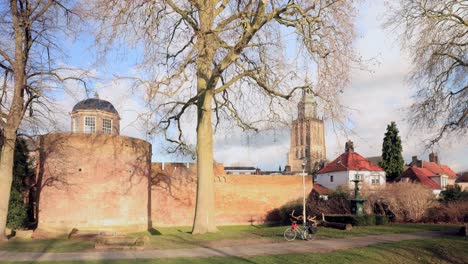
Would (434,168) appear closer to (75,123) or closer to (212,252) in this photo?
(75,123)

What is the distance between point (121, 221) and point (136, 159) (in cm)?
375

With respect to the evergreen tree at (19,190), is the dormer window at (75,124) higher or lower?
higher

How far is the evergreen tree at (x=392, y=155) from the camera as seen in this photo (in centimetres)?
4750

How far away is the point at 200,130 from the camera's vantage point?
19.2 metres

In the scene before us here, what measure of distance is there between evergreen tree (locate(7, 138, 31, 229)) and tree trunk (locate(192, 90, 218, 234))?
30.4 feet

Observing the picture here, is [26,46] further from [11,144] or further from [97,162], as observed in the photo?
[97,162]

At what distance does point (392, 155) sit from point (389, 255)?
118 ft

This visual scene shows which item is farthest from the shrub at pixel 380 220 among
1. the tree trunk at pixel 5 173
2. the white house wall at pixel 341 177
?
the white house wall at pixel 341 177

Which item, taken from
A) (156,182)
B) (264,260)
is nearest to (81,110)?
(156,182)

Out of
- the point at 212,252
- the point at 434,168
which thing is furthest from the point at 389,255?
the point at 434,168

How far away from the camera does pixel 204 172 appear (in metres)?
18.9

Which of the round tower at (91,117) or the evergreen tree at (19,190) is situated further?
the round tower at (91,117)

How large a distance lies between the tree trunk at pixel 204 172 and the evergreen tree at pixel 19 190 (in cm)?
925

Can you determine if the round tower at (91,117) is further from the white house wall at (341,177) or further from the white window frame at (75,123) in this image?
the white house wall at (341,177)
